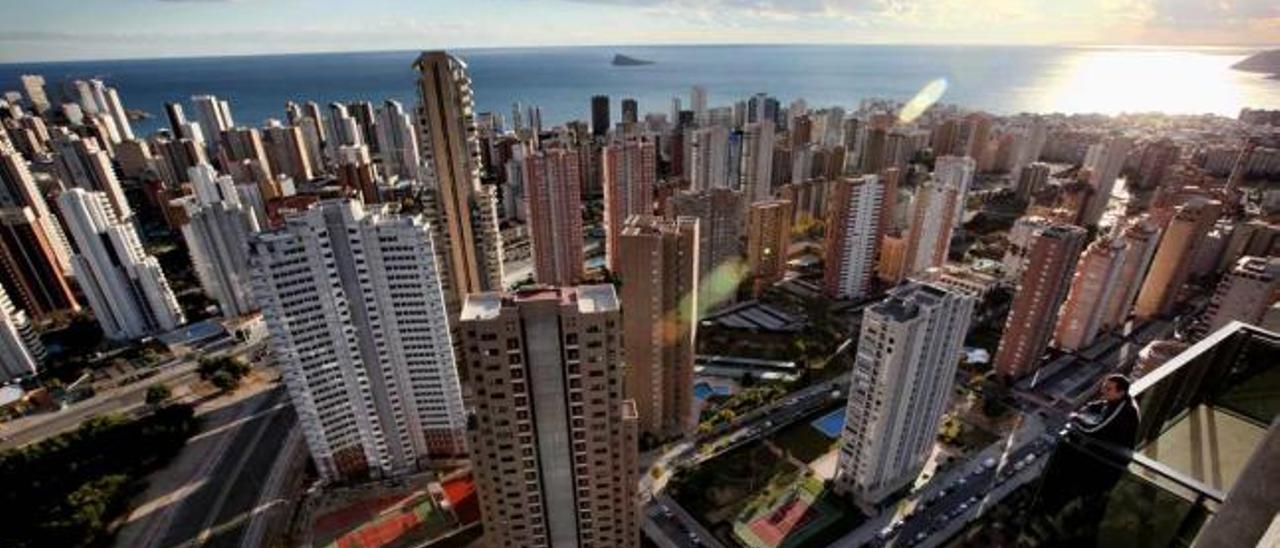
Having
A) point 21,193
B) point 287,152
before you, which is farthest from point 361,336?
point 287,152

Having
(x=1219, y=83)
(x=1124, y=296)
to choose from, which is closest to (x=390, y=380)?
(x=1124, y=296)

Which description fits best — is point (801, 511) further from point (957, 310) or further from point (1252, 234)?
point (1252, 234)

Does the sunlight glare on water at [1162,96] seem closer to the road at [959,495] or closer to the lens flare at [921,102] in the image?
the lens flare at [921,102]

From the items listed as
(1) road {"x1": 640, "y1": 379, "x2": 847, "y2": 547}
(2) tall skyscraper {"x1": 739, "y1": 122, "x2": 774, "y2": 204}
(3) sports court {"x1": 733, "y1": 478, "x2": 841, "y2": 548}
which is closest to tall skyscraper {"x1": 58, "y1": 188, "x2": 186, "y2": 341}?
(1) road {"x1": 640, "y1": 379, "x2": 847, "y2": 547}

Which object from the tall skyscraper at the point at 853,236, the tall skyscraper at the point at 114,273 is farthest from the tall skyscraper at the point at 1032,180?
the tall skyscraper at the point at 114,273

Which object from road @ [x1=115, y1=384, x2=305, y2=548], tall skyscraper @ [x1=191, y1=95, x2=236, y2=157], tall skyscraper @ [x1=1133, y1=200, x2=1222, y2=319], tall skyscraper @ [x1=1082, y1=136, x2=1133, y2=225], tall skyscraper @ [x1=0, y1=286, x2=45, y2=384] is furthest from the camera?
tall skyscraper @ [x1=191, y1=95, x2=236, y2=157]

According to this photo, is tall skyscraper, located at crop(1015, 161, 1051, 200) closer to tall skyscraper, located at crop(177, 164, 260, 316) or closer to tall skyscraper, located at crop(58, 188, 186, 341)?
tall skyscraper, located at crop(177, 164, 260, 316)

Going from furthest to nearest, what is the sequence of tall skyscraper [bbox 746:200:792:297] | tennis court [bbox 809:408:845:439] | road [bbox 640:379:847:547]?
tall skyscraper [bbox 746:200:792:297], tennis court [bbox 809:408:845:439], road [bbox 640:379:847:547]
